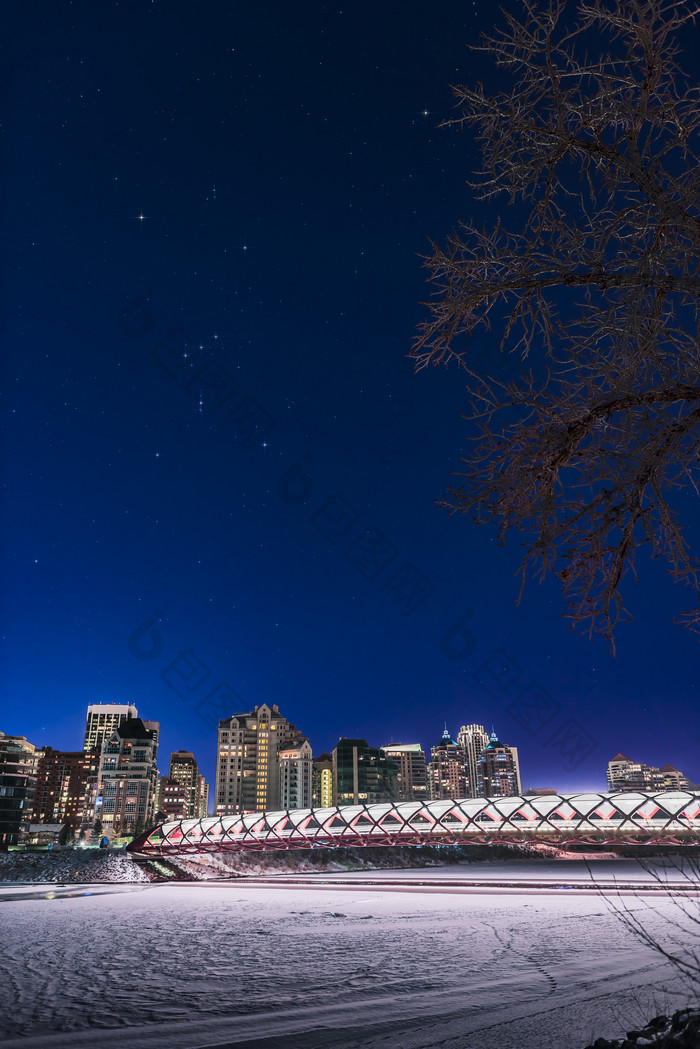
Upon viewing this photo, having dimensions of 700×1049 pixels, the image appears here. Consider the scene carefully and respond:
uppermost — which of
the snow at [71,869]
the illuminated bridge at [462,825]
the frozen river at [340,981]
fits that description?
the illuminated bridge at [462,825]

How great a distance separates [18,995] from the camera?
12.1 meters

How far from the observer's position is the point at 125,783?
177 m

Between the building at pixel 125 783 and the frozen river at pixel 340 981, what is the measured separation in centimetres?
16603

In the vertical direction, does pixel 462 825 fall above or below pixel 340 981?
above

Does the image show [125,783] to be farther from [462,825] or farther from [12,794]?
[462,825]

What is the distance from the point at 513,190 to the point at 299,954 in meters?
16.9

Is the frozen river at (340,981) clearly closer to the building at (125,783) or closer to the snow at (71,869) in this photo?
the snow at (71,869)

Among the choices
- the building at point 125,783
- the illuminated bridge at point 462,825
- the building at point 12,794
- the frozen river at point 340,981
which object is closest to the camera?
the frozen river at point 340,981

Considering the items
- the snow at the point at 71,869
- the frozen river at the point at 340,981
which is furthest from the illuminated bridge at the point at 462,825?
the frozen river at the point at 340,981

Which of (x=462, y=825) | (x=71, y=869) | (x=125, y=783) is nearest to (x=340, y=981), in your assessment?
(x=462, y=825)

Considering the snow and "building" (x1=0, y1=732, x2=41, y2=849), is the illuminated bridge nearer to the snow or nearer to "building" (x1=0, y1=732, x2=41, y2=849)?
the snow

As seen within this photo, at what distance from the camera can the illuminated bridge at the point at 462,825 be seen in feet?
173

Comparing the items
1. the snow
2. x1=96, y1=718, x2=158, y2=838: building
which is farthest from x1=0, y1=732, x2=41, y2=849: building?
x1=96, y1=718, x2=158, y2=838: building

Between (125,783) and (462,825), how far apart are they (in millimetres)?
146043
